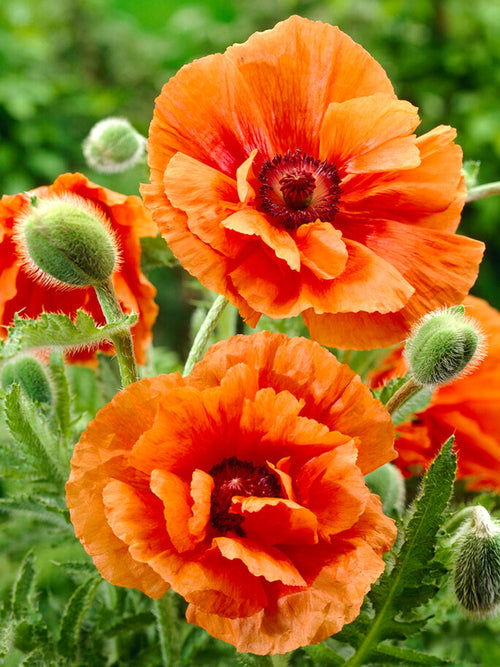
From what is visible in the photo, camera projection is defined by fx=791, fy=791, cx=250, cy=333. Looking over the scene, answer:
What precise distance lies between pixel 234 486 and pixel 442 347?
0.19 metres

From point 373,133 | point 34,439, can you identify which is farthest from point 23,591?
point 373,133

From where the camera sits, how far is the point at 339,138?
0.70 meters

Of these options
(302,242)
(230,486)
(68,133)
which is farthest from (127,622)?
(68,133)

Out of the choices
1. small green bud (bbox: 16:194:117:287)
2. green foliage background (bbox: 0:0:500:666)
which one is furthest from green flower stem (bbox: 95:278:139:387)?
green foliage background (bbox: 0:0:500:666)

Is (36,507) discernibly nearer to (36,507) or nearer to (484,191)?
(36,507)

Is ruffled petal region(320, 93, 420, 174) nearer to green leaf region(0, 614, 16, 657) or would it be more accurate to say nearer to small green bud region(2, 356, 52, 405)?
small green bud region(2, 356, 52, 405)

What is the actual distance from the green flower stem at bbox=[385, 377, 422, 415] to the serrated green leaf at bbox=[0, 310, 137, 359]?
225mm

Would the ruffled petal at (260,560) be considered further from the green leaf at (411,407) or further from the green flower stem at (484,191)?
the green flower stem at (484,191)

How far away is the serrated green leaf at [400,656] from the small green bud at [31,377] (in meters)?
0.38

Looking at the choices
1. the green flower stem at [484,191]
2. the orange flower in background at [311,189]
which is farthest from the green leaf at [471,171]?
the orange flower in background at [311,189]

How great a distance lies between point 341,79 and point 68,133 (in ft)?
10.1

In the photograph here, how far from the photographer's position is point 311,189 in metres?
Answer: 0.72

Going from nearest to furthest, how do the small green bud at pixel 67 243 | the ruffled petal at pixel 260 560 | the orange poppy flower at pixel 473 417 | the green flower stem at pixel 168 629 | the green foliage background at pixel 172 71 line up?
the ruffled petal at pixel 260 560 < the small green bud at pixel 67 243 < the green flower stem at pixel 168 629 < the orange poppy flower at pixel 473 417 < the green foliage background at pixel 172 71

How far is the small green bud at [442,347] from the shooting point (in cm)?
60
